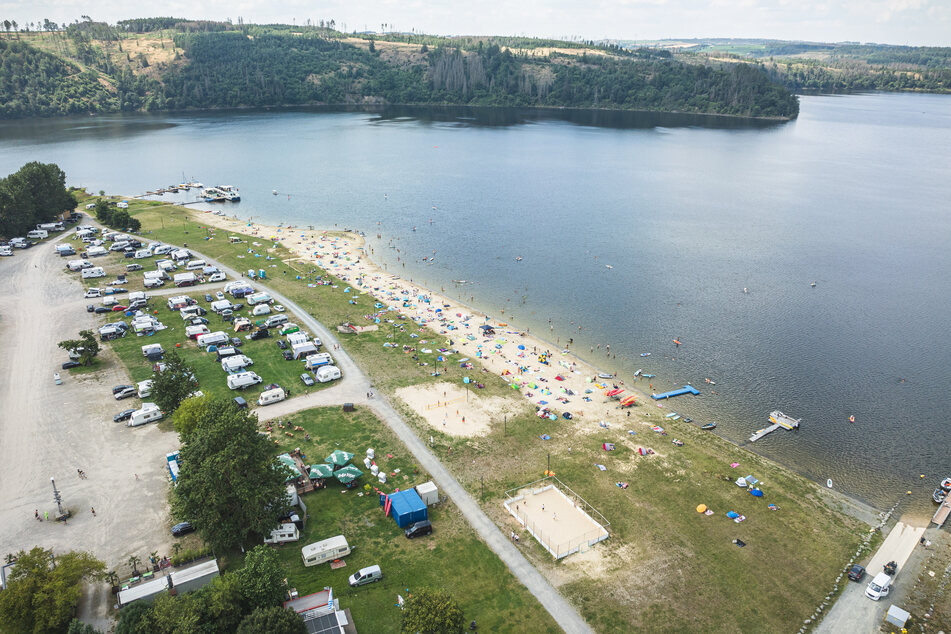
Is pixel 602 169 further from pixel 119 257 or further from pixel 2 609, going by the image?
pixel 2 609

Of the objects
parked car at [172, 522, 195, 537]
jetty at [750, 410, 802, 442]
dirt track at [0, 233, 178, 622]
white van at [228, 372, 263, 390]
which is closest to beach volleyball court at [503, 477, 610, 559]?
jetty at [750, 410, 802, 442]

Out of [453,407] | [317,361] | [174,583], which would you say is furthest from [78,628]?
[317,361]

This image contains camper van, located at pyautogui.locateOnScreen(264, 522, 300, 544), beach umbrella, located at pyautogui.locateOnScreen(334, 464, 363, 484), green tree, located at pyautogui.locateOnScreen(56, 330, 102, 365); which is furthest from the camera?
green tree, located at pyautogui.locateOnScreen(56, 330, 102, 365)

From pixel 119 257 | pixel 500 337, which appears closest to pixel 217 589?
pixel 500 337

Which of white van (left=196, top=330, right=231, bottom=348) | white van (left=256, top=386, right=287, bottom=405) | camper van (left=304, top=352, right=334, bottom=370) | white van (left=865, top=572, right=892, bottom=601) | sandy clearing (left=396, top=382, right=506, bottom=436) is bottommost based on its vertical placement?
white van (left=865, top=572, right=892, bottom=601)

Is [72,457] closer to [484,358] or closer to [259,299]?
[259,299]

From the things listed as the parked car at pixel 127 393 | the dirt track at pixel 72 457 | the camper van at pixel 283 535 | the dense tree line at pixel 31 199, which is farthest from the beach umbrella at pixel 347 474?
the dense tree line at pixel 31 199

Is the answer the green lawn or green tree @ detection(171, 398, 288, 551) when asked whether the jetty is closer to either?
the green lawn
